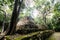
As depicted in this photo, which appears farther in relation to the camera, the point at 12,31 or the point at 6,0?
the point at 6,0

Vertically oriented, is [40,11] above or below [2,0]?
below

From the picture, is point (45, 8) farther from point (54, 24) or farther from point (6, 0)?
point (6, 0)

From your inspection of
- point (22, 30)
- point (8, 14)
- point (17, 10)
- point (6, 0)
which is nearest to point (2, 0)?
point (6, 0)

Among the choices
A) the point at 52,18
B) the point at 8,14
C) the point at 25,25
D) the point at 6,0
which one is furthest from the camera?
the point at 52,18

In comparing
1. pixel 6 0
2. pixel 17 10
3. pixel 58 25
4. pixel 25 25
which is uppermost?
pixel 6 0

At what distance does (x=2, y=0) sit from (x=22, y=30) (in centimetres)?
289

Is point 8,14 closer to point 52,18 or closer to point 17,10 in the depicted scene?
point 17,10

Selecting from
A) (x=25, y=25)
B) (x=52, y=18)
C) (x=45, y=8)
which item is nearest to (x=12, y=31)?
(x=25, y=25)

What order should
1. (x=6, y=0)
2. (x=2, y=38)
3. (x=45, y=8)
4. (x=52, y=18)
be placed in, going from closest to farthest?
(x=2, y=38), (x=6, y=0), (x=45, y=8), (x=52, y=18)

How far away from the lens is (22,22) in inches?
489

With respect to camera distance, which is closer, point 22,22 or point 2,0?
point 2,0

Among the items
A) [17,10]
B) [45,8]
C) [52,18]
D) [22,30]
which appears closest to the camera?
[17,10]

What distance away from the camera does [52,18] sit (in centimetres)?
2245

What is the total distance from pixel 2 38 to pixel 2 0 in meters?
3.53
